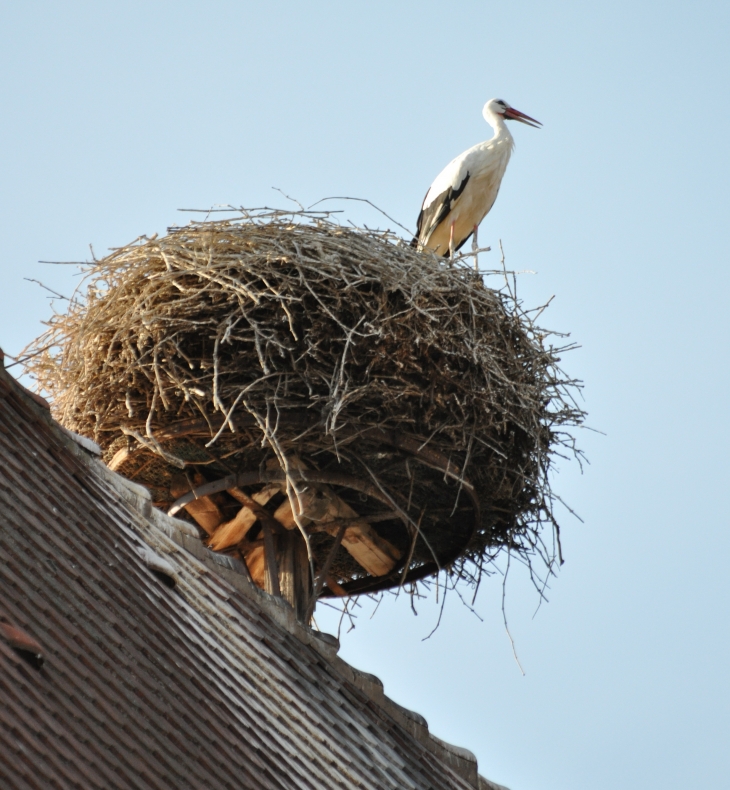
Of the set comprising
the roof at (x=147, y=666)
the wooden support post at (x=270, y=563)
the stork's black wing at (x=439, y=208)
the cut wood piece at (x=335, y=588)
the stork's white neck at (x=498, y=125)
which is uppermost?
the stork's white neck at (x=498, y=125)

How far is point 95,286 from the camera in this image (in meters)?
7.84

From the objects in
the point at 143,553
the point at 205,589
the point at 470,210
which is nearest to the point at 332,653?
the point at 205,589

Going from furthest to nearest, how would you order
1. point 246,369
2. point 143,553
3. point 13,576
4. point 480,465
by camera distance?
1. point 480,465
2. point 246,369
3. point 143,553
4. point 13,576

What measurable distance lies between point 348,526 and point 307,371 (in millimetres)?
1186

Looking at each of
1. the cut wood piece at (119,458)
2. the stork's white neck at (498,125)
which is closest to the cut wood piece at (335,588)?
the cut wood piece at (119,458)

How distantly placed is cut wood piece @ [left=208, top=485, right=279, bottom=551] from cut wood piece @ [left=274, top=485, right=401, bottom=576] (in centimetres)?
16

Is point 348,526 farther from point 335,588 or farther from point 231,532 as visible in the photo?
point 335,588

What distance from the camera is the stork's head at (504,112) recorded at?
1334 cm

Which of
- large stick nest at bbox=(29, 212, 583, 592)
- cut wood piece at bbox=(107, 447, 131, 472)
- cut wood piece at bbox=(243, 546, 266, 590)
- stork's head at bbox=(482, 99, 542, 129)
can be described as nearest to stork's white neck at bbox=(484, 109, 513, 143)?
stork's head at bbox=(482, 99, 542, 129)

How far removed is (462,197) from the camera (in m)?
11.9

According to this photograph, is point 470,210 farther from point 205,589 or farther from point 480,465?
point 205,589

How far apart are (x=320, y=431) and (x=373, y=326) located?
61cm

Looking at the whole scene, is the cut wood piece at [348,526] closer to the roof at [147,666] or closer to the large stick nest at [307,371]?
the large stick nest at [307,371]

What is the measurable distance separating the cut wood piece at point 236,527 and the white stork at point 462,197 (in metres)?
4.47
